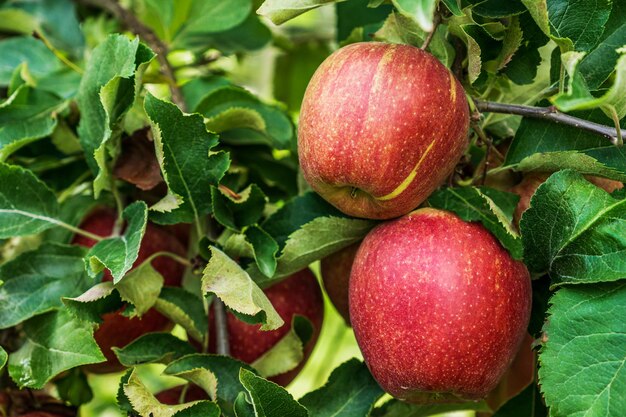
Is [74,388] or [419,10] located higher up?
[419,10]

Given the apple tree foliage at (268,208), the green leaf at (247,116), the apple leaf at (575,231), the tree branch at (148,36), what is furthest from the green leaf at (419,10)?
the tree branch at (148,36)

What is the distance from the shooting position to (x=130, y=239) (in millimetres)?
934

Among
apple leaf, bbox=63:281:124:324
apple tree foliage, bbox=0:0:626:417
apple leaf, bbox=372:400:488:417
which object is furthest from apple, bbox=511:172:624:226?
apple leaf, bbox=63:281:124:324

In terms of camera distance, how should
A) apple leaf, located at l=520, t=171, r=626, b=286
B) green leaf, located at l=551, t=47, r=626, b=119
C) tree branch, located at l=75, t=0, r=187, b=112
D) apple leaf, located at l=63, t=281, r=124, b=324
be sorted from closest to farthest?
green leaf, located at l=551, t=47, r=626, b=119, apple leaf, located at l=520, t=171, r=626, b=286, apple leaf, located at l=63, t=281, r=124, b=324, tree branch, located at l=75, t=0, r=187, b=112

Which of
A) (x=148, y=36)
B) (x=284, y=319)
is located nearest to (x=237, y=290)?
(x=284, y=319)

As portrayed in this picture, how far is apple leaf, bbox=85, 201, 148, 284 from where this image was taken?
866 mm

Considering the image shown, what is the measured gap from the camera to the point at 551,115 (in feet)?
2.91

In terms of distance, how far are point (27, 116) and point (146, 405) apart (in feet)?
1.53

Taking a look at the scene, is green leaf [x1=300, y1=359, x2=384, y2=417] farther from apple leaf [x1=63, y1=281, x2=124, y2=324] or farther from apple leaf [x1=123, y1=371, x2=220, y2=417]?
apple leaf [x1=63, y1=281, x2=124, y2=324]

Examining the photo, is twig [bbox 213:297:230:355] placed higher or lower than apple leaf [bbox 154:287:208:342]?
lower

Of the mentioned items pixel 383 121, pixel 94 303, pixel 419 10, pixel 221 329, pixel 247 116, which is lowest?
pixel 221 329

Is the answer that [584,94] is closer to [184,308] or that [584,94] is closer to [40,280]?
[184,308]

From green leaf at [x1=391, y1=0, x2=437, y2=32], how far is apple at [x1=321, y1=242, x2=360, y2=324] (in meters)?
0.37

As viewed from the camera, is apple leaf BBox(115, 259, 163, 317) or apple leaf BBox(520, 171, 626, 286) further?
apple leaf BBox(115, 259, 163, 317)
